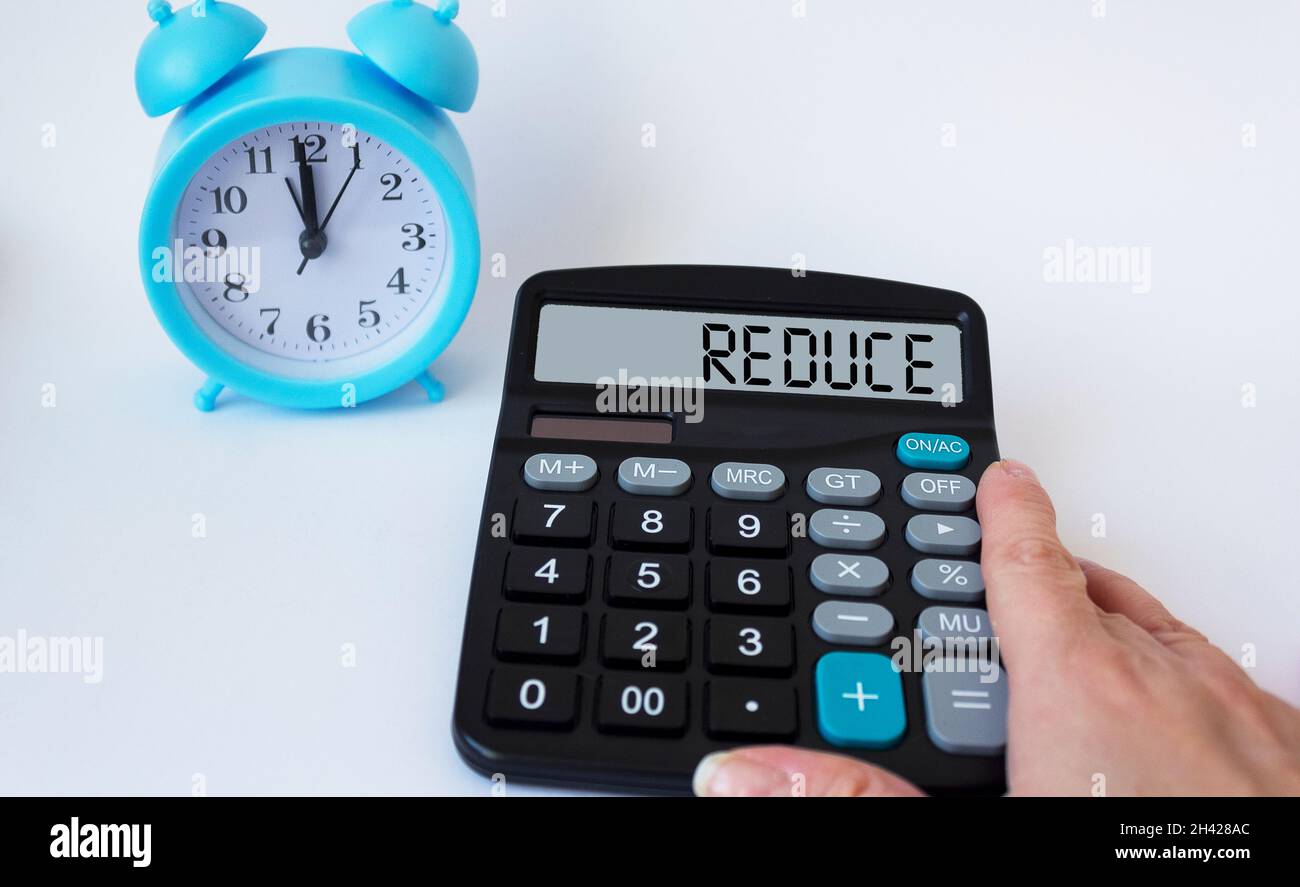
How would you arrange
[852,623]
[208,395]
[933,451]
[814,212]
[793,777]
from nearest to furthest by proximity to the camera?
[793,777]
[852,623]
[933,451]
[208,395]
[814,212]

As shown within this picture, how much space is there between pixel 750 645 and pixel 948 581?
12cm

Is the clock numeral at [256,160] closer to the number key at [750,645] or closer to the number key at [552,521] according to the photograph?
the number key at [552,521]

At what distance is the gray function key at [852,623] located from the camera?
0.69 metres

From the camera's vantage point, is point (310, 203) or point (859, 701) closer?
point (859, 701)

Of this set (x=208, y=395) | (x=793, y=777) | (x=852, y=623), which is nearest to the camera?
(x=793, y=777)

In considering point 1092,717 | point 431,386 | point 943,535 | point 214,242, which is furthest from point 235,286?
point 1092,717

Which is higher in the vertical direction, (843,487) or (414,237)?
(414,237)

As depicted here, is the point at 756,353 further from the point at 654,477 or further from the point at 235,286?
the point at 235,286

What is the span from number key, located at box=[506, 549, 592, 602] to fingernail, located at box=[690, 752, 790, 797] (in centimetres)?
14

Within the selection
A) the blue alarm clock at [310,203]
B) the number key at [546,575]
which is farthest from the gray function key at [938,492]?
the blue alarm clock at [310,203]

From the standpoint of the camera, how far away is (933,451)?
805mm

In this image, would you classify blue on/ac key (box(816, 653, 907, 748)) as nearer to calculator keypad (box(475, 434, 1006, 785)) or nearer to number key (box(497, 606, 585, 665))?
calculator keypad (box(475, 434, 1006, 785))

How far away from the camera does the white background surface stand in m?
0.89

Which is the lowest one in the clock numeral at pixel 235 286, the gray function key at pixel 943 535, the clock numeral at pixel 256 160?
the gray function key at pixel 943 535
